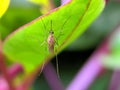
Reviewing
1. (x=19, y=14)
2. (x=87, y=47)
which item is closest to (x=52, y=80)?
(x=19, y=14)

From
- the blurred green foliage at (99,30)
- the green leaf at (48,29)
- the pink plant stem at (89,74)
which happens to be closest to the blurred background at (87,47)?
the blurred green foliage at (99,30)

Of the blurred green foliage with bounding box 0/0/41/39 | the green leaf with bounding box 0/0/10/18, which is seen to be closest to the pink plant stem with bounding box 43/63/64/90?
the blurred green foliage with bounding box 0/0/41/39

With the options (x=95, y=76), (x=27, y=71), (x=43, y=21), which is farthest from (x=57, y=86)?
(x=43, y=21)

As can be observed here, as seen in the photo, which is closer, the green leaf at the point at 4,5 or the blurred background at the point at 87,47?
the green leaf at the point at 4,5

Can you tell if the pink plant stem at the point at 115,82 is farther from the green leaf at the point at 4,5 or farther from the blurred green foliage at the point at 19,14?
the green leaf at the point at 4,5

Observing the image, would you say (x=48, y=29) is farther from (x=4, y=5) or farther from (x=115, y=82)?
(x=115, y=82)

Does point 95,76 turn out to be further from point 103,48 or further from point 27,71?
point 27,71

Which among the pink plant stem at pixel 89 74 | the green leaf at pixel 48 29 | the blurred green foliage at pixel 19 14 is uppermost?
the blurred green foliage at pixel 19 14

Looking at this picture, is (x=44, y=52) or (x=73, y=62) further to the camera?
(x=73, y=62)

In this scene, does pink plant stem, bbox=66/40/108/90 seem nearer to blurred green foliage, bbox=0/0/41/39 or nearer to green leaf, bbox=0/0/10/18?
blurred green foliage, bbox=0/0/41/39
